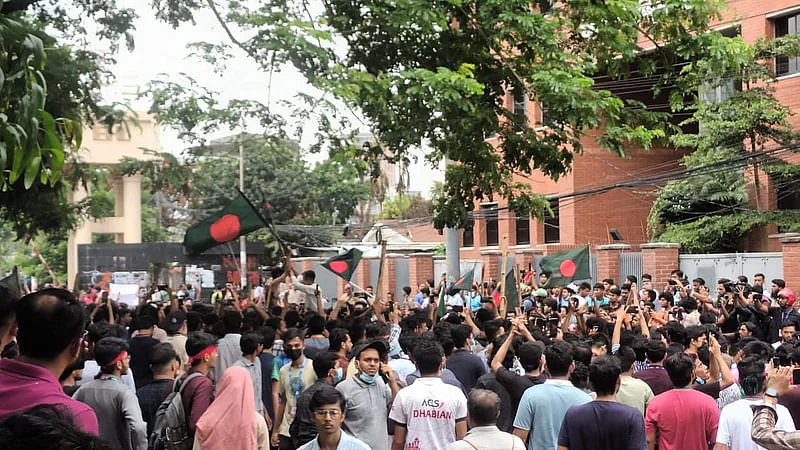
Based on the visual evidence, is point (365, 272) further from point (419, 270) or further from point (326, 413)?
point (326, 413)

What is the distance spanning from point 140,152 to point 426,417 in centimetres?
742

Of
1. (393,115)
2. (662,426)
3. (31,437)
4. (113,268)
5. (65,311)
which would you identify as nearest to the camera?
(31,437)

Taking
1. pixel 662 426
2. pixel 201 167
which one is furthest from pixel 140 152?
pixel 662 426

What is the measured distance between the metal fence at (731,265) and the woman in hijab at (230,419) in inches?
713

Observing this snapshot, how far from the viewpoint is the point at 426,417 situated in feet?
20.8

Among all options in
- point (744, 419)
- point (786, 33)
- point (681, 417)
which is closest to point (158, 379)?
point (681, 417)

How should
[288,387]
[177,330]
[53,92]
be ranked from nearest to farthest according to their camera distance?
[288,387], [177,330], [53,92]

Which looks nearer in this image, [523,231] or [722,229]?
[722,229]

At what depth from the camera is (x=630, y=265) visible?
82.4ft

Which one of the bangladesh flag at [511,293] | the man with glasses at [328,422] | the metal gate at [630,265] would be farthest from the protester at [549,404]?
the metal gate at [630,265]

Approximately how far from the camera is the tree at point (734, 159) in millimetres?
24469

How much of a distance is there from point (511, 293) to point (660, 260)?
939 cm

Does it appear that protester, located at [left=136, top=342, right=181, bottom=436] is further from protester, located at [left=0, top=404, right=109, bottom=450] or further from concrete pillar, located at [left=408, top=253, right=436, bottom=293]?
concrete pillar, located at [left=408, top=253, right=436, bottom=293]

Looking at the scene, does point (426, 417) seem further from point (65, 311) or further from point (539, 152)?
point (539, 152)
